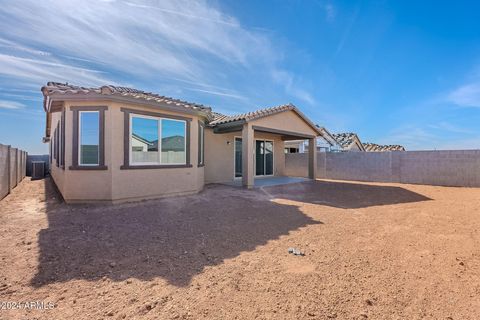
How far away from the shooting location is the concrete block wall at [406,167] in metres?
12.9

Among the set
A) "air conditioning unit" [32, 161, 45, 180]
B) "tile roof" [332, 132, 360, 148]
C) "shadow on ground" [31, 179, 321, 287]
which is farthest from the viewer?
"tile roof" [332, 132, 360, 148]

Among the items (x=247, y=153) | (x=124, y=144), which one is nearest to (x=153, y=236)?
(x=124, y=144)

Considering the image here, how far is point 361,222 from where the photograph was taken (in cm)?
614

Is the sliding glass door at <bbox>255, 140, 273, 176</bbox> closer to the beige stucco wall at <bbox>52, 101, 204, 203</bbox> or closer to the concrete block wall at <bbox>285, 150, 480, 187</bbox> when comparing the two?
the concrete block wall at <bbox>285, 150, 480, 187</bbox>

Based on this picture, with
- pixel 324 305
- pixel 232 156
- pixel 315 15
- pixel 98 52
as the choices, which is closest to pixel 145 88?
pixel 98 52

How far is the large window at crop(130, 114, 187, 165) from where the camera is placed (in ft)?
26.0

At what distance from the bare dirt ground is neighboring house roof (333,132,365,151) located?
71.9ft

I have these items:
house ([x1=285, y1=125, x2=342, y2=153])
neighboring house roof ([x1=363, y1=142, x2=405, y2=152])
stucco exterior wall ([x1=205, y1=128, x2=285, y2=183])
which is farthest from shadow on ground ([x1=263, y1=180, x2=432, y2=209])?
neighboring house roof ([x1=363, y1=142, x2=405, y2=152])

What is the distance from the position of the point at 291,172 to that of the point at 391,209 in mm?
12233

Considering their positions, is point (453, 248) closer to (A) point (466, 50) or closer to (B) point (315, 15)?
(B) point (315, 15)

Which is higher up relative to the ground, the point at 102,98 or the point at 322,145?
the point at 102,98

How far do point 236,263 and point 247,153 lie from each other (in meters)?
7.75

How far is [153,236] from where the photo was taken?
4.81m

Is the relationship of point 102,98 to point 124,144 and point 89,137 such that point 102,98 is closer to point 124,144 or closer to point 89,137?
point 89,137
